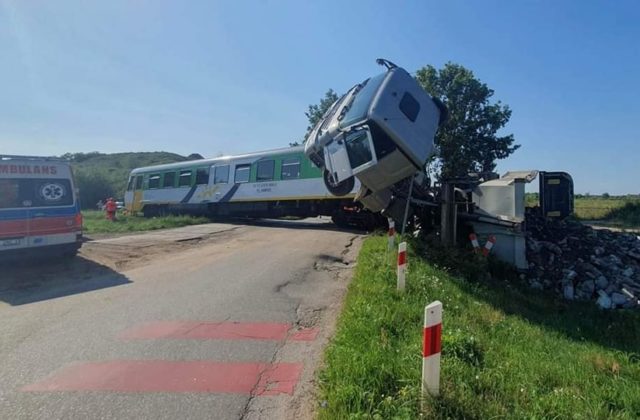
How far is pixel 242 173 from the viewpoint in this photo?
18016 millimetres

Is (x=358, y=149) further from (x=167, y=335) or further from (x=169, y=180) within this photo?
(x=169, y=180)

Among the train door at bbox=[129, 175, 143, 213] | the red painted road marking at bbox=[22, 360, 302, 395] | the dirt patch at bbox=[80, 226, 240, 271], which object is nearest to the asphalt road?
the red painted road marking at bbox=[22, 360, 302, 395]

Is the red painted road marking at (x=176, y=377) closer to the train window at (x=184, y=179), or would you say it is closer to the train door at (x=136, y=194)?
the train window at (x=184, y=179)

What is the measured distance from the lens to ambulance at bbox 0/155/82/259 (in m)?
8.39

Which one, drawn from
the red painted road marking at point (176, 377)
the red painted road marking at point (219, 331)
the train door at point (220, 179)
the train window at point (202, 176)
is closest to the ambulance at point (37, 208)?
the red painted road marking at point (219, 331)

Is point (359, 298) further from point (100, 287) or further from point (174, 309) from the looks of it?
point (100, 287)

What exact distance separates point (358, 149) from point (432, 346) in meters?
6.26

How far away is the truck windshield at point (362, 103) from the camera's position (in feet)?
27.9

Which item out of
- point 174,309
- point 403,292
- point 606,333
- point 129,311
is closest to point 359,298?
point 403,292

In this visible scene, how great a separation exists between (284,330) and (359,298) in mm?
1208

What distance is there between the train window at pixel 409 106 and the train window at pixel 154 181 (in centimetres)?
1785

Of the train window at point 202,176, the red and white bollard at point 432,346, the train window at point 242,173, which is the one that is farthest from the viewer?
the train window at point 202,176

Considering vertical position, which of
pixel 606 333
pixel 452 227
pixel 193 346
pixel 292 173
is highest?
pixel 292 173

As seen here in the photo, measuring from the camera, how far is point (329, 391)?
3.26 metres
